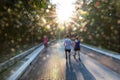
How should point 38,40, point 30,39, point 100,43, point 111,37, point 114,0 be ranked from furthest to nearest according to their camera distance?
point 38,40 < point 30,39 < point 100,43 < point 111,37 < point 114,0

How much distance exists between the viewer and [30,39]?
4775 cm

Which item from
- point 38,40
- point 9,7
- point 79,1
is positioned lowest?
point 38,40

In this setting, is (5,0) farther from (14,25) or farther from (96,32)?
(96,32)

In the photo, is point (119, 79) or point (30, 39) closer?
point (119, 79)

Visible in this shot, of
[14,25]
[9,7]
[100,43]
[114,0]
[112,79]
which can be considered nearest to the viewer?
[112,79]

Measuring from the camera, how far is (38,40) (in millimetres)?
62250

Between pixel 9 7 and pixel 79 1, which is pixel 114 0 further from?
pixel 79 1

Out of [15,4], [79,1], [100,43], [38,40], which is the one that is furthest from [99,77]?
[79,1]

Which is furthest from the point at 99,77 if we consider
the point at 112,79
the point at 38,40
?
the point at 38,40

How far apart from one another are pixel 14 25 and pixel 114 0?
564 inches

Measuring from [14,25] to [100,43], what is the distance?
18.6 m

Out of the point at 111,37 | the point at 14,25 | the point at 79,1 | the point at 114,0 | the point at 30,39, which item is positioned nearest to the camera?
→ the point at 14,25

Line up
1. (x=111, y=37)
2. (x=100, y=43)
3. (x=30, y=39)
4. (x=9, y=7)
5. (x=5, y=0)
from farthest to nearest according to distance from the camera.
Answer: (x=30, y=39) < (x=100, y=43) < (x=111, y=37) < (x=9, y=7) < (x=5, y=0)

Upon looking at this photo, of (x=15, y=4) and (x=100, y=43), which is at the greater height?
(x=15, y=4)
